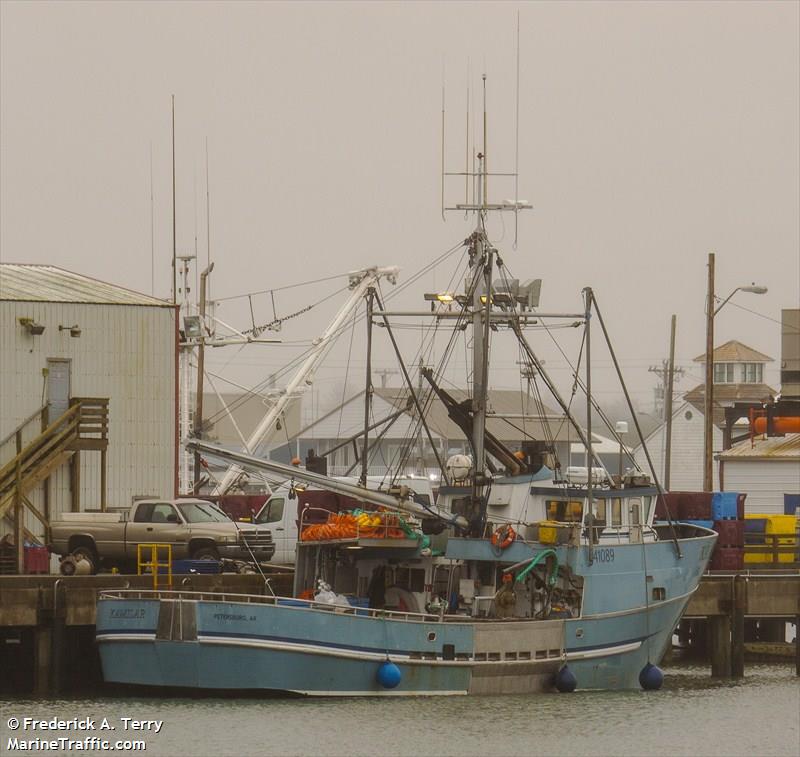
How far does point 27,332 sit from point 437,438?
63327mm

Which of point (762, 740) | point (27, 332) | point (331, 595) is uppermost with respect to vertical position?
point (27, 332)

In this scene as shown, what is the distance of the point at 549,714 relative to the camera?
38250 mm

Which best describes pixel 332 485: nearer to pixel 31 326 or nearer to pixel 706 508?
pixel 31 326

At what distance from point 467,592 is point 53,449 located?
40.0ft

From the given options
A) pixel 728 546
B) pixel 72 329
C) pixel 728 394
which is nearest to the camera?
pixel 72 329

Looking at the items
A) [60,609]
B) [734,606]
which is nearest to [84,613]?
[60,609]

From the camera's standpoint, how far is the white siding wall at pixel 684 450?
10044 centimetres

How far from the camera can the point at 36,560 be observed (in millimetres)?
44844

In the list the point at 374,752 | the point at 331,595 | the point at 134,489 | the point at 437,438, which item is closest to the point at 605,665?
the point at 331,595

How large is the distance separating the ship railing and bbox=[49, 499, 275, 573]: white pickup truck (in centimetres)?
419

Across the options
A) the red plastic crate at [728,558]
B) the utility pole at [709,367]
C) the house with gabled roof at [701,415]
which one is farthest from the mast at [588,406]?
the house with gabled roof at [701,415]

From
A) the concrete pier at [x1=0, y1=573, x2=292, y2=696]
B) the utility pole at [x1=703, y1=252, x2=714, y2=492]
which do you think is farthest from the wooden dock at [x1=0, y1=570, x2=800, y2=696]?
the utility pole at [x1=703, y1=252, x2=714, y2=492]

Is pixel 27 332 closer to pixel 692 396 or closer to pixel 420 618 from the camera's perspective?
pixel 420 618

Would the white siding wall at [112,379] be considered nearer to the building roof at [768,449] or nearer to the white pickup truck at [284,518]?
the white pickup truck at [284,518]
